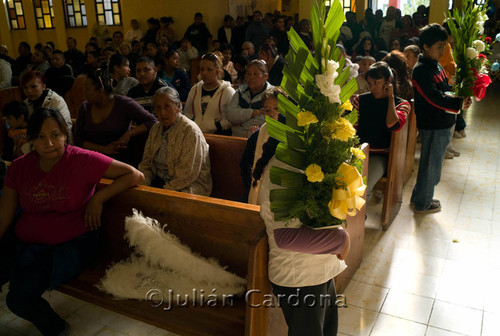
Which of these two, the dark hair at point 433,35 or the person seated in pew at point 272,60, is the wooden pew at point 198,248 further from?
the person seated in pew at point 272,60

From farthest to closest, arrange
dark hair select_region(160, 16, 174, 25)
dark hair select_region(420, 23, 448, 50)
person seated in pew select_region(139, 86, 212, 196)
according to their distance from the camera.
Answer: dark hair select_region(160, 16, 174, 25)
dark hair select_region(420, 23, 448, 50)
person seated in pew select_region(139, 86, 212, 196)

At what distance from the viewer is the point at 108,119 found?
12.0ft

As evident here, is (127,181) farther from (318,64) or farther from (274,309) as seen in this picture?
(318,64)

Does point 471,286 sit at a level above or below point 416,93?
below

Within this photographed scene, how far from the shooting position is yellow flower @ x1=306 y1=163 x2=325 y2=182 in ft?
5.39

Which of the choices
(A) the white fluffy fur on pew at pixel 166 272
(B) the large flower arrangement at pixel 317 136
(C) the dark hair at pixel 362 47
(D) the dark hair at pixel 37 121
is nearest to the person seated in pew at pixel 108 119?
(D) the dark hair at pixel 37 121

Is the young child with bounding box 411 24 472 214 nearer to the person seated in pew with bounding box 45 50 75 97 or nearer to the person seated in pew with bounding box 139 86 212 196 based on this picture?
the person seated in pew with bounding box 139 86 212 196

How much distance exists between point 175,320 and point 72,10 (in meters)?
14.3

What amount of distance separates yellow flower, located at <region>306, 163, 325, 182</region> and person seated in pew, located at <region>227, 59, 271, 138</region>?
6.71 feet

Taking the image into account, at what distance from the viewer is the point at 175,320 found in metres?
2.20

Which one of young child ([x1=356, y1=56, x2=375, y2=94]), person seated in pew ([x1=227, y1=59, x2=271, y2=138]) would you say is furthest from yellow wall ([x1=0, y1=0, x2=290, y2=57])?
person seated in pew ([x1=227, y1=59, x2=271, y2=138])

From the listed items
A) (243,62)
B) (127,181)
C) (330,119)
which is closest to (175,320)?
(127,181)

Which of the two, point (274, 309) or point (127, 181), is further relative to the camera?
point (127, 181)

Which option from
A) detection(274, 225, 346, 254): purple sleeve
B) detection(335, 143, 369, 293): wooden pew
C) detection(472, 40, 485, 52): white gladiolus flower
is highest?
detection(472, 40, 485, 52): white gladiolus flower
